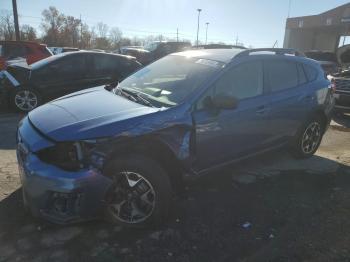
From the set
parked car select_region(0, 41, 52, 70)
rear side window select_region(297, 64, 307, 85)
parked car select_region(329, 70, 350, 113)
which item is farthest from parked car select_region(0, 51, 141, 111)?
parked car select_region(329, 70, 350, 113)

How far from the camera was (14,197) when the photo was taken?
393 centimetres

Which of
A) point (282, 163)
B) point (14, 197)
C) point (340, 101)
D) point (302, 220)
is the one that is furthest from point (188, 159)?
point (340, 101)

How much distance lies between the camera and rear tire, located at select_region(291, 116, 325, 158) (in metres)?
5.40

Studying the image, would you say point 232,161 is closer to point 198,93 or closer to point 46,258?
point 198,93

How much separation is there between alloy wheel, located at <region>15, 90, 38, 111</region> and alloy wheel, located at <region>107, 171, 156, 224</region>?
5.70m

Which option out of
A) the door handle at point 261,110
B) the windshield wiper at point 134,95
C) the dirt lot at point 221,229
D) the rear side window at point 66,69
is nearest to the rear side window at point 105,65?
the rear side window at point 66,69

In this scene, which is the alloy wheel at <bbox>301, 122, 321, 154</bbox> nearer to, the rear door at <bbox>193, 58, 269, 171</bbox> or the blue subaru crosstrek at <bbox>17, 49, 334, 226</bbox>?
the blue subaru crosstrek at <bbox>17, 49, 334, 226</bbox>

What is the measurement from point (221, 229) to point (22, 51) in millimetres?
11224

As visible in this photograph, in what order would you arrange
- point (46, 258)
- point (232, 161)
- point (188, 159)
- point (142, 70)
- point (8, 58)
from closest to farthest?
point (46, 258) < point (188, 159) < point (232, 161) < point (142, 70) < point (8, 58)

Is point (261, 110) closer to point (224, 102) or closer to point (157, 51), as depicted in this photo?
point (224, 102)

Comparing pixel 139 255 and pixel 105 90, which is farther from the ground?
pixel 105 90

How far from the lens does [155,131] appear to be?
135 inches

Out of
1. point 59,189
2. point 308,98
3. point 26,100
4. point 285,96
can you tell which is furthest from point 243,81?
point 26,100

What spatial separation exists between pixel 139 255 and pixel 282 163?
10.2ft
